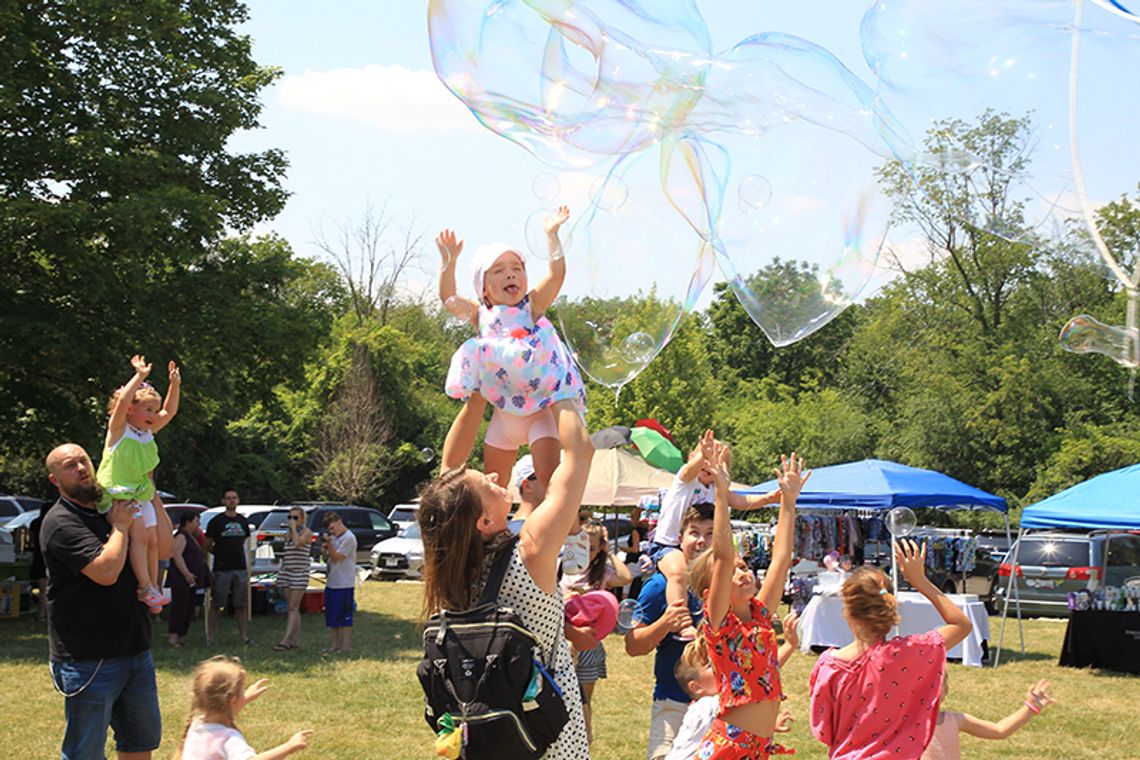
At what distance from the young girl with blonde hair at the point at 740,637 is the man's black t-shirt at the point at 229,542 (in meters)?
11.5

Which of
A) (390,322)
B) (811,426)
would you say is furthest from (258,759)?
(390,322)

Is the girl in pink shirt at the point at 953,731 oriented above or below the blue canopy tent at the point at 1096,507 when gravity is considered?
below

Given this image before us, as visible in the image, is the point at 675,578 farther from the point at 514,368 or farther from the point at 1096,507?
the point at 1096,507

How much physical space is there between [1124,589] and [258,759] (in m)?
13.4

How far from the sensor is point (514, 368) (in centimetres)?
420

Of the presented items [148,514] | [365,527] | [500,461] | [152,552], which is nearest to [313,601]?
[365,527]

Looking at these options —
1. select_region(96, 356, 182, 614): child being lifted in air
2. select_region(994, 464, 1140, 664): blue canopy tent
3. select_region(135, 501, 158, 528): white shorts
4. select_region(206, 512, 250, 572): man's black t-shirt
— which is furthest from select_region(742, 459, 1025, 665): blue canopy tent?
select_region(135, 501, 158, 528): white shorts

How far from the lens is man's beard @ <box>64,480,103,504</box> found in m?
5.02

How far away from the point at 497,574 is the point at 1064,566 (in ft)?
61.6

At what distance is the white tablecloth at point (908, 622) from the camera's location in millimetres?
13266

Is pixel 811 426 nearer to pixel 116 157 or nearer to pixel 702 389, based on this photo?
pixel 702 389

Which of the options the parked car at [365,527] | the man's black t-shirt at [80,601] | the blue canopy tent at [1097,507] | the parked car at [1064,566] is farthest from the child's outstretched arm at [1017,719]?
the parked car at [365,527]

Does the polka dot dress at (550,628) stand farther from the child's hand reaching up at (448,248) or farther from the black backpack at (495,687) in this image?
the child's hand reaching up at (448,248)

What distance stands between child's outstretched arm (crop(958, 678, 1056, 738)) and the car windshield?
15887 millimetres
